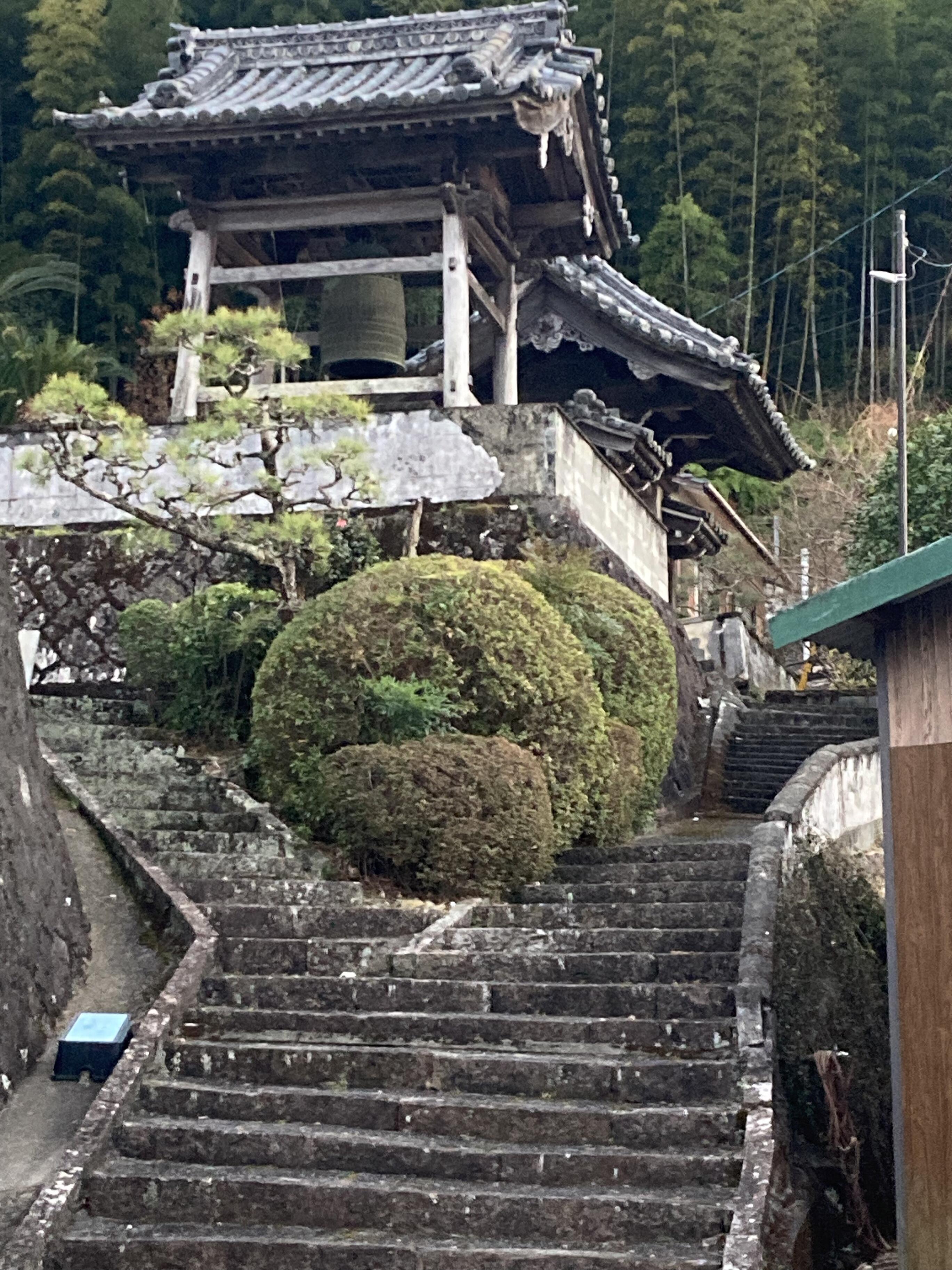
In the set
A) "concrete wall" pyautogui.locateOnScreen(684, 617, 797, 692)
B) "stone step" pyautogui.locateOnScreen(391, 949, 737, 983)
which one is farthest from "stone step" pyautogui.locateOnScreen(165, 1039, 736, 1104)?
"concrete wall" pyautogui.locateOnScreen(684, 617, 797, 692)

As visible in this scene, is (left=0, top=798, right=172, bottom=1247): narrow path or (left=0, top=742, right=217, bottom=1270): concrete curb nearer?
(left=0, top=742, right=217, bottom=1270): concrete curb

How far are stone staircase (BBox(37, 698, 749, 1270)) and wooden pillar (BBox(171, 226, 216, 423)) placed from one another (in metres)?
7.70

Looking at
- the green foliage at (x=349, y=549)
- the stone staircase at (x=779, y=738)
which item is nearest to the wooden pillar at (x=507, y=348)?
the green foliage at (x=349, y=549)

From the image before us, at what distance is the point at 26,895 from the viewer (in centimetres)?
855

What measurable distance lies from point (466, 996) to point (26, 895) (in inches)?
97.6

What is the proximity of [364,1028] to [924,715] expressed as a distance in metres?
3.38

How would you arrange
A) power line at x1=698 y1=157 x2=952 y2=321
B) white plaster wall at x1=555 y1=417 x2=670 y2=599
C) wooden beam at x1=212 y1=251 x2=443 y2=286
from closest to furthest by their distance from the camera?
1. white plaster wall at x1=555 y1=417 x2=670 y2=599
2. wooden beam at x1=212 y1=251 x2=443 y2=286
3. power line at x1=698 y1=157 x2=952 y2=321

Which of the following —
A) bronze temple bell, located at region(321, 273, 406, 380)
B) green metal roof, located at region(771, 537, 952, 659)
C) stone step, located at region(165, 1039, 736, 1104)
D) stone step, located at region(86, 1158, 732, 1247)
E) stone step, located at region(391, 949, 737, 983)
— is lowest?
stone step, located at region(86, 1158, 732, 1247)

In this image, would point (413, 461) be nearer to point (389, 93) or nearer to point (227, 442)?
point (227, 442)

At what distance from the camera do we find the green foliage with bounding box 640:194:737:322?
35.0 metres

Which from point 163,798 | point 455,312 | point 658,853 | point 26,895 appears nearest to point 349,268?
point 455,312

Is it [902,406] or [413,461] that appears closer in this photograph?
[413,461]

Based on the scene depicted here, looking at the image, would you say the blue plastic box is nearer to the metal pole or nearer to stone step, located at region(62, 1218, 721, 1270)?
stone step, located at region(62, 1218, 721, 1270)

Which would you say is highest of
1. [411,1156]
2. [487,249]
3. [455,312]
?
[487,249]
